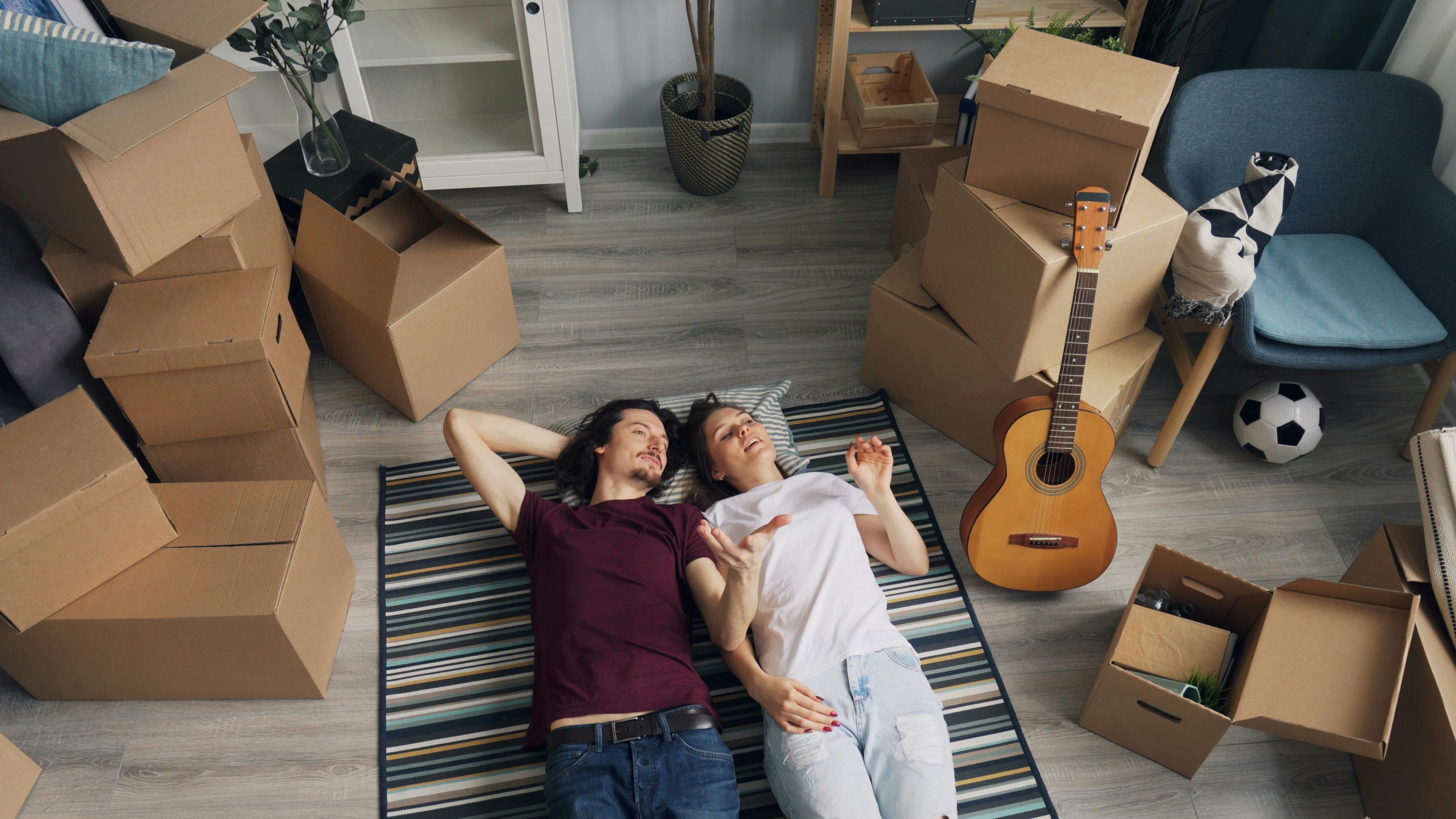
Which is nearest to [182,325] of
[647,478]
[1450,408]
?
[647,478]

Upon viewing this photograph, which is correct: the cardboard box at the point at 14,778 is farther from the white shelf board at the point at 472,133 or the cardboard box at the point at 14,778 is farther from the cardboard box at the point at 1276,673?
the cardboard box at the point at 1276,673

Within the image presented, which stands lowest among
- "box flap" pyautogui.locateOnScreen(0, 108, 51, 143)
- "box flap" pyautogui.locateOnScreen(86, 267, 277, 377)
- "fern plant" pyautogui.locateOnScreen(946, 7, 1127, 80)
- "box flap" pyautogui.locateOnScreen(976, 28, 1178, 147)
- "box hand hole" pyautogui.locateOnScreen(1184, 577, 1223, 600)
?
"box hand hole" pyautogui.locateOnScreen(1184, 577, 1223, 600)

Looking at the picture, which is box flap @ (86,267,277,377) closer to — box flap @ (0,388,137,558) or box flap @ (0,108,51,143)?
box flap @ (0,388,137,558)

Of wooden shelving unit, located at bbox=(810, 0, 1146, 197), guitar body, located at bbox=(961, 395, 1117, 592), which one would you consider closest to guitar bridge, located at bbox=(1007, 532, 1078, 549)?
guitar body, located at bbox=(961, 395, 1117, 592)

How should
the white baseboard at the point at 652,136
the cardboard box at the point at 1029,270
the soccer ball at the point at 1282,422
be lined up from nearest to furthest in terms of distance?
1. the cardboard box at the point at 1029,270
2. the soccer ball at the point at 1282,422
3. the white baseboard at the point at 652,136

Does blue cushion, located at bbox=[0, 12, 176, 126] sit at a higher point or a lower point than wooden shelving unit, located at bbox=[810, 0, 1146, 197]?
higher

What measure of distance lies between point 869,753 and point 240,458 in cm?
146

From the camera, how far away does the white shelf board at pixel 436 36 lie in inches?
97.7

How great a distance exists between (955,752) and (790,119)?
2192mm

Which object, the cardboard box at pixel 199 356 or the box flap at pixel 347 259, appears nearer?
the cardboard box at pixel 199 356

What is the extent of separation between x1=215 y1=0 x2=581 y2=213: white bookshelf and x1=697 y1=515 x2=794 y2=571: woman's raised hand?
5.37 ft

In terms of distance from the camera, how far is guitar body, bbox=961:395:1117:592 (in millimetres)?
1809

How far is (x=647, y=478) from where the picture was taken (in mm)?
1866

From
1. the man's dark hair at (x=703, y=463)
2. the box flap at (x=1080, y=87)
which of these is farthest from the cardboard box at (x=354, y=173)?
the box flap at (x=1080, y=87)
